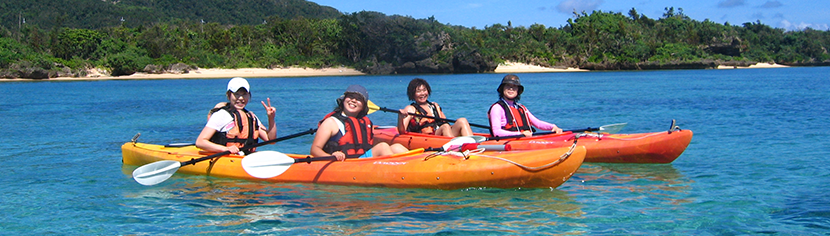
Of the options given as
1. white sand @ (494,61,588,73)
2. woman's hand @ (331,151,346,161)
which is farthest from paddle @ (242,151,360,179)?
white sand @ (494,61,588,73)

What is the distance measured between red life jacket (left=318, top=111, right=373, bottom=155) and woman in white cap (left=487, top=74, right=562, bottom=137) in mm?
2143

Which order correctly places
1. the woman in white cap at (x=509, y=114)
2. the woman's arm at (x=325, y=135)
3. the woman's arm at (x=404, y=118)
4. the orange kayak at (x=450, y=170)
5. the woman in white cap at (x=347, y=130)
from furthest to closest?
the woman's arm at (x=404, y=118)
the woman in white cap at (x=509, y=114)
the woman's arm at (x=325, y=135)
the woman in white cap at (x=347, y=130)
the orange kayak at (x=450, y=170)

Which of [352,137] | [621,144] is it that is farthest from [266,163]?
[621,144]

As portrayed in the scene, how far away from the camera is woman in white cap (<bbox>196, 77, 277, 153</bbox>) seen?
7262mm

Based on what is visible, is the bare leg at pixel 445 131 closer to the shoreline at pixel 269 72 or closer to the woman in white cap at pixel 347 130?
the woman in white cap at pixel 347 130

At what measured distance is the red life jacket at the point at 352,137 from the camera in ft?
21.7

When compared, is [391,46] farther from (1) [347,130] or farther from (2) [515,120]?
(1) [347,130]

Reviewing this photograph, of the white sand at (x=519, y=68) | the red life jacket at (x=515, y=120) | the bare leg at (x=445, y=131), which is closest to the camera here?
the red life jacket at (x=515, y=120)

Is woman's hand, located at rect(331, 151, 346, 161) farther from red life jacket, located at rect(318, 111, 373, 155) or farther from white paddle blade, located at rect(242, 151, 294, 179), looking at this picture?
white paddle blade, located at rect(242, 151, 294, 179)

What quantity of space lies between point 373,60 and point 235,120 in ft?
214

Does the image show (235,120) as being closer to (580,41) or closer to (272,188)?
(272,188)

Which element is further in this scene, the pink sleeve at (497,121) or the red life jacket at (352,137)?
the pink sleeve at (497,121)

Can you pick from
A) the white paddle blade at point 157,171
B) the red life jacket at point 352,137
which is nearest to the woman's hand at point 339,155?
the red life jacket at point 352,137

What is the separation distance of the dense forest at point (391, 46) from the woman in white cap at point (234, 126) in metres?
54.3
